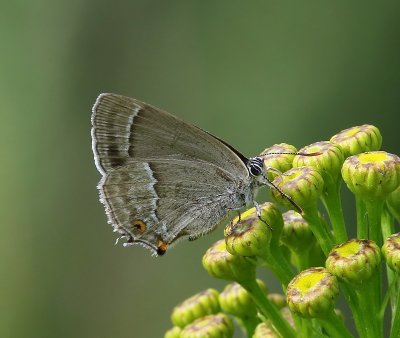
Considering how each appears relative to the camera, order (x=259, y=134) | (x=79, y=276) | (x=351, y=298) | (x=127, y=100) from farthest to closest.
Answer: (x=79, y=276)
(x=259, y=134)
(x=127, y=100)
(x=351, y=298)

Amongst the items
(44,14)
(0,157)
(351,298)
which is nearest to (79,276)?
(0,157)

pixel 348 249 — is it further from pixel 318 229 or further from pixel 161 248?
pixel 161 248

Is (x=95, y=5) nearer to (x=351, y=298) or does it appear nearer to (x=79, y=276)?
(x=79, y=276)

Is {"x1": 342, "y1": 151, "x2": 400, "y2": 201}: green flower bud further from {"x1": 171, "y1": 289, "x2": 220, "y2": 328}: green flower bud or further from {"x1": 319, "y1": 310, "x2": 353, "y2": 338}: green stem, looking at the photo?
{"x1": 171, "y1": 289, "x2": 220, "y2": 328}: green flower bud

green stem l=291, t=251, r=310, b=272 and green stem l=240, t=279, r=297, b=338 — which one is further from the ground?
green stem l=291, t=251, r=310, b=272

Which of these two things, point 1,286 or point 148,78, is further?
point 148,78

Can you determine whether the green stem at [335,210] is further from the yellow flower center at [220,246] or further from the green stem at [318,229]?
the yellow flower center at [220,246]

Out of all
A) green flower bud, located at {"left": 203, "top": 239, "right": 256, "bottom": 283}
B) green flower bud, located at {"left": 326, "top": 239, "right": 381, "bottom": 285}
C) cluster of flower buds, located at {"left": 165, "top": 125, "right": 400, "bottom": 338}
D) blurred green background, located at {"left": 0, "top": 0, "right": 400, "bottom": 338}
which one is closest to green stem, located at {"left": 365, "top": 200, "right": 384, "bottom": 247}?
cluster of flower buds, located at {"left": 165, "top": 125, "right": 400, "bottom": 338}

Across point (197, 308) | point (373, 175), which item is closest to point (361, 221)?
point (373, 175)

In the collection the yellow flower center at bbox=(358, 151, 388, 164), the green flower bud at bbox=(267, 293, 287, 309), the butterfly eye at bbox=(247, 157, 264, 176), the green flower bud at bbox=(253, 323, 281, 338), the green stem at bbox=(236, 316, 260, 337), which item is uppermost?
the yellow flower center at bbox=(358, 151, 388, 164)
